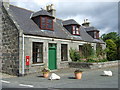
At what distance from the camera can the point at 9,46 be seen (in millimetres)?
13594

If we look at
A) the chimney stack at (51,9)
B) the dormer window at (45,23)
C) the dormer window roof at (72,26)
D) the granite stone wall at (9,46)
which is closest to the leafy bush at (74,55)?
the dormer window roof at (72,26)

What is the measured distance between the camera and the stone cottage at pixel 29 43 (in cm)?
1284

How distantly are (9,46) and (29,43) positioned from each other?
6.73 feet

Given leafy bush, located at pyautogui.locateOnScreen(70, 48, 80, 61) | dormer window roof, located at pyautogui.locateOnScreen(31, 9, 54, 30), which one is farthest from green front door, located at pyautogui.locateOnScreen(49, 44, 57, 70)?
leafy bush, located at pyautogui.locateOnScreen(70, 48, 80, 61)

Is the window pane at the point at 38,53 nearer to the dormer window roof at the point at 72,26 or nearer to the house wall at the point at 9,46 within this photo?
the house wall at the point at 9,46

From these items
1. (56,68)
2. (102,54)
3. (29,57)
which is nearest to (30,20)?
(29,57)

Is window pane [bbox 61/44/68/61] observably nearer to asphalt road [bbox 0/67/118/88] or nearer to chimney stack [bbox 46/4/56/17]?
chimney stack [bbox 46/4/56/17]

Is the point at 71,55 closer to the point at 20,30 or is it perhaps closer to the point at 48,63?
the point at 48,63

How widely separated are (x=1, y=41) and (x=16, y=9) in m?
4.23

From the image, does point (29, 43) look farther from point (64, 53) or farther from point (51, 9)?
point (51, 9)

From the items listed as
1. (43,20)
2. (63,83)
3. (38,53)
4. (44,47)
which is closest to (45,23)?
(43,20)

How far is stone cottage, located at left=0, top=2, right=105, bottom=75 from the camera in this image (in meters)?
12.8

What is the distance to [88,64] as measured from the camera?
1616 cm

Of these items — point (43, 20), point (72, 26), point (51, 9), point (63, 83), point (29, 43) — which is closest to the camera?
point (63, 83)
